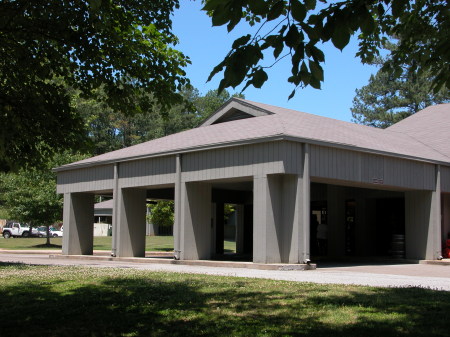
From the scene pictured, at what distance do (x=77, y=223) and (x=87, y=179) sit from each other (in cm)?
252

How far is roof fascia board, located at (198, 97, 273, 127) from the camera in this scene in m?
23.1

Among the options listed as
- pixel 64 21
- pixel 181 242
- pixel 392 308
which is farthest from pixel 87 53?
pixel 181 242

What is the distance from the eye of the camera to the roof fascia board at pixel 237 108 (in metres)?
23.1

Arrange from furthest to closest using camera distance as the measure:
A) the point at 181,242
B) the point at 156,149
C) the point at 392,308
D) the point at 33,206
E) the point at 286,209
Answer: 1. the point at 33,206
2. the point at 156,149
3. the point at 181,242
4. the point at 286,209
5. the point at 392,308

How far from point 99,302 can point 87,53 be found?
4386 mm

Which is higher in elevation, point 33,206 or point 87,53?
point 87,53

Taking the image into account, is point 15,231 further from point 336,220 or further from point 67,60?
point 67,60

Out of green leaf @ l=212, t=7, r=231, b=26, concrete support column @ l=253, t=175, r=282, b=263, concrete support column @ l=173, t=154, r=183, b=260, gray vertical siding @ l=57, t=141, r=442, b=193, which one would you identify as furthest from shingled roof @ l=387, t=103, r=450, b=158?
green leaf @ l=212, t=7, r=231, b=26

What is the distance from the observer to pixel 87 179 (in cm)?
2459

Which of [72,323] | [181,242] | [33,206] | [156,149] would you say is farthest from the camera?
[33,206]

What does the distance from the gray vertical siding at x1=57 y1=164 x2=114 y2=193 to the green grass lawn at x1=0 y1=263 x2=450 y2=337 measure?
12.2 metres

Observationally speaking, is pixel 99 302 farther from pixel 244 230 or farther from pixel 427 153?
pixel 244 230

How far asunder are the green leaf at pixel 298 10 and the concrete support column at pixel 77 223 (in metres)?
22.8

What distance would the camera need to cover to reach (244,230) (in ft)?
100
